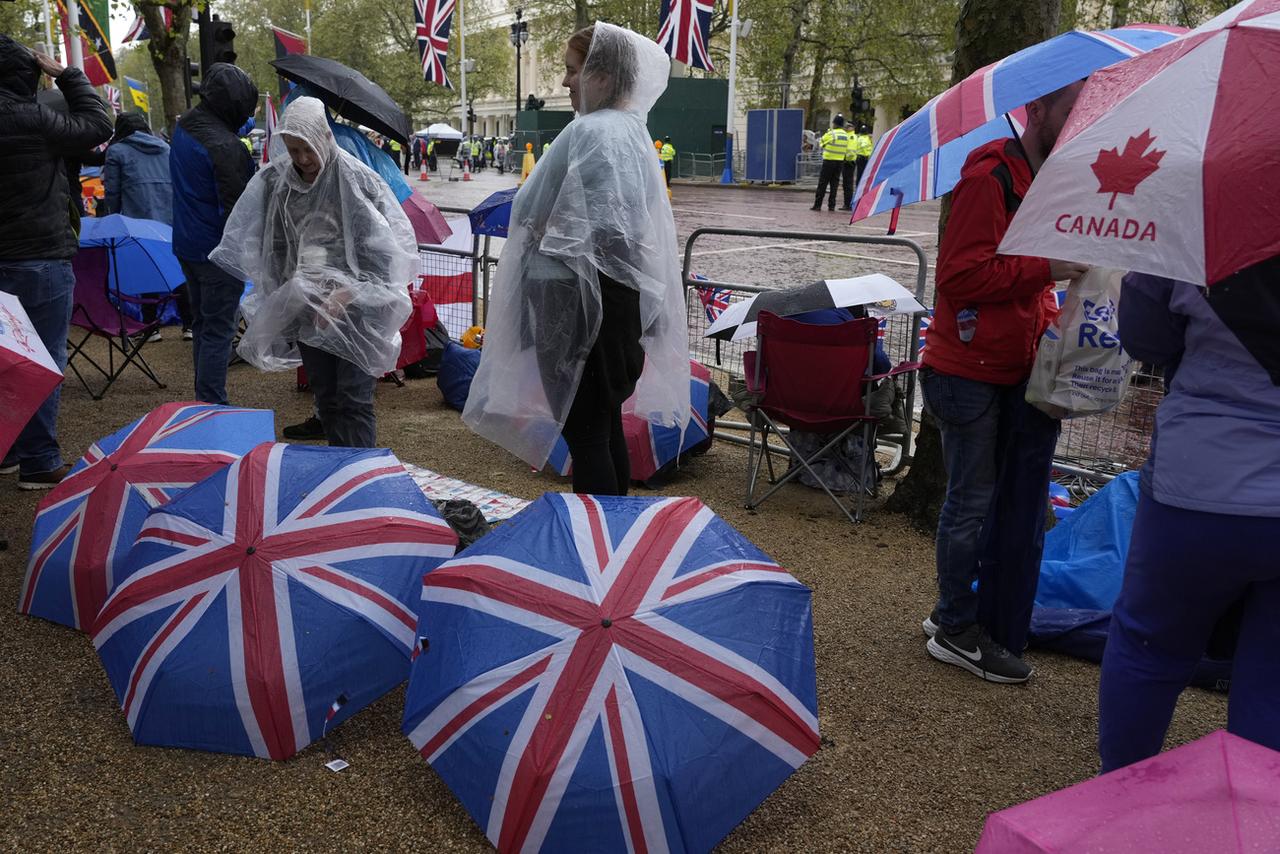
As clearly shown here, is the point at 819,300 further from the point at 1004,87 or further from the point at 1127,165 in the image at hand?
the point at 1127,165

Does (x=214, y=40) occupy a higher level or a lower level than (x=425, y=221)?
higher

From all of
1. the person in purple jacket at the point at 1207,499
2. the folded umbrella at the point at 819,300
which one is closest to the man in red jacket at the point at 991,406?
the person in purple jacket at the point at 1207,499

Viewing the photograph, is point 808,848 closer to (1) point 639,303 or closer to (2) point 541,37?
(1) point 639,303

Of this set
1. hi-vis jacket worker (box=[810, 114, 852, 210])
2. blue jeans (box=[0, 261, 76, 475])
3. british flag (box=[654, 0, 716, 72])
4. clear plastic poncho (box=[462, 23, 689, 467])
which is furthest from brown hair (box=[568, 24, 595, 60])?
hi-vis jacket worker (box=[810, 114, 852, 210])

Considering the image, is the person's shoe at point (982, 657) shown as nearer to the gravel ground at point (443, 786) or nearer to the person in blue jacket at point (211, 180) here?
the gravel ground at point (443, 786)

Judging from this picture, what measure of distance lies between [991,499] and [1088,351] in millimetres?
585

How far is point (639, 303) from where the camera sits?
3672mm

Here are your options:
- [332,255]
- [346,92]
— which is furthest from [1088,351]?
[346,92]

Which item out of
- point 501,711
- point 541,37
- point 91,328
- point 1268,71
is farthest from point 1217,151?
point 541,37

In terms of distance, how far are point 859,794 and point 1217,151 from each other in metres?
1.84

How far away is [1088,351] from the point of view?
2938mm

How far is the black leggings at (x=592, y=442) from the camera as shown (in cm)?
371

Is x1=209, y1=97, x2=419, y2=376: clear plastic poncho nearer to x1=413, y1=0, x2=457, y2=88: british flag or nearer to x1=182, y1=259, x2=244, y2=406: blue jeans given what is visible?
x1=182, y1=259, x2=244, y2=406: blue jeans

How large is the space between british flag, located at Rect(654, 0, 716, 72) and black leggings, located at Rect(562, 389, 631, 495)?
18481 millimetres
